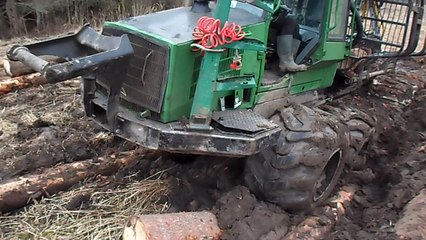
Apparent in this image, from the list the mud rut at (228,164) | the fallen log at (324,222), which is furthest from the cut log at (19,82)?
the fallen log at (324,222)

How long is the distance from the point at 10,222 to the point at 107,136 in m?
1.84

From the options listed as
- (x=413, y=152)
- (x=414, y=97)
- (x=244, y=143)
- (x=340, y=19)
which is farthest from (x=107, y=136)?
(x=414, y=97)

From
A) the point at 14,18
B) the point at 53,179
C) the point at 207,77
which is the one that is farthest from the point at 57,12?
the point at 207,77

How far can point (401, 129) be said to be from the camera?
756cm

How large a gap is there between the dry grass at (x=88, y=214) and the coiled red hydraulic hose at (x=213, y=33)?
158cm

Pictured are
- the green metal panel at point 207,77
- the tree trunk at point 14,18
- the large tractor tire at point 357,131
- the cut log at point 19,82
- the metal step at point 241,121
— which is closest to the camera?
the green metal panel at point 207,77

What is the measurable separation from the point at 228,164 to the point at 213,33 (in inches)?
64.0

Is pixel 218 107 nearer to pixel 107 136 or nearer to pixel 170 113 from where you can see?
pixel 170 113

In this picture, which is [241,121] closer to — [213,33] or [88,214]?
[213,33]

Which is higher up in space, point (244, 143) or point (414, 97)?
point (244, 143)

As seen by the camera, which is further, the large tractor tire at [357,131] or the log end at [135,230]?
the large tractor tire at [357,131]

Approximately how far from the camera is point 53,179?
18.1 feet

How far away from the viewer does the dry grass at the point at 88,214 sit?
16.1ft

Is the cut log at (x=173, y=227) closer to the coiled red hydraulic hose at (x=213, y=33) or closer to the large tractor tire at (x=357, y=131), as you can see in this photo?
the coiled red hydraulic hose at (x=213, y=33)
